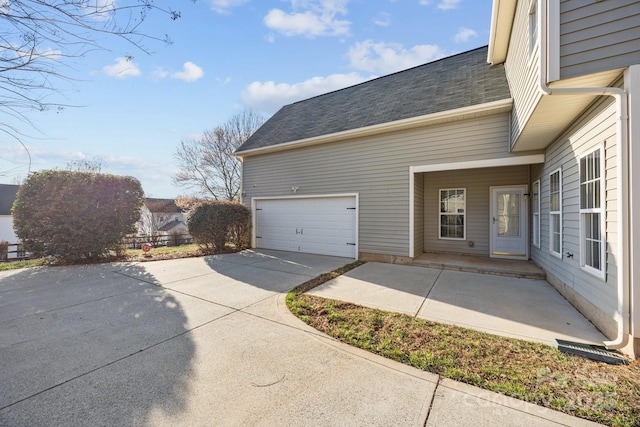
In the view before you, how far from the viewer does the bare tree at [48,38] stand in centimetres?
307

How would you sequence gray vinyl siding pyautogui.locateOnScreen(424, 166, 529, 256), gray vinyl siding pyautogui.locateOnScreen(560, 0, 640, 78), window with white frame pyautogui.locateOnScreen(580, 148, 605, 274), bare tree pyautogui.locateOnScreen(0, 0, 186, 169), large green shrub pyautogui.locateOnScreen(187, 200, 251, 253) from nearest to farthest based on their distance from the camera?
gray vinyl siding pyautogui.locateOnScreen(560, 0, 640, 78) < bare tree pyautogui.locateOnScreen(0, 0, 186, 169) < window with white frame pyautogui.locateOnScreen(580, 148, 605, 274) < gray vinyl siding pyautogui.locateOnScreen(424, 166, 529, 256) < large green shrub pyautogui.locateOnScreen(187, 200, 251, 253)

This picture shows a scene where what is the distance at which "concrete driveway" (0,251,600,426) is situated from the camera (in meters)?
1.84

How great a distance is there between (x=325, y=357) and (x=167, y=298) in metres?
3.06

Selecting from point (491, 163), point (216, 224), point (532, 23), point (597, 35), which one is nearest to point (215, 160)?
point (216, 224)

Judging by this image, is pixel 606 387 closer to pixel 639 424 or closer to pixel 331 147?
pixel 639 424

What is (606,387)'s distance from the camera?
2102 millimetres

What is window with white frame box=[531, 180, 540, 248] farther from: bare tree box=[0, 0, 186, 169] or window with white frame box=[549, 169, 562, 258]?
bare tree box=[0, 0, 186, 169]

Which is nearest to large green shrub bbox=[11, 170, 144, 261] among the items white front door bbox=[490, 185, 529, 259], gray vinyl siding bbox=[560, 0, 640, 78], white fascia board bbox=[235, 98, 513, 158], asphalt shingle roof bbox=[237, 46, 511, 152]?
asphalt shingle roof bbox=[237, 46, 511, 152]

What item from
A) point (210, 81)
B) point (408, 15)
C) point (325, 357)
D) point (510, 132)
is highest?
point (408, 15)

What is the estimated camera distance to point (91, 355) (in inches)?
103

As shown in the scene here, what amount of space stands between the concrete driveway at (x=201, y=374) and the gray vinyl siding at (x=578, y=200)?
7.30 feet

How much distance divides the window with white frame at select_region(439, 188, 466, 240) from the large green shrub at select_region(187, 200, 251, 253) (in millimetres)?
6855

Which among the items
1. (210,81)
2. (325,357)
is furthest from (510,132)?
(210,81)

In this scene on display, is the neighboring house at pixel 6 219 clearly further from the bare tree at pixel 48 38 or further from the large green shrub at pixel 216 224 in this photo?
the bare tree at pixel 48 38
